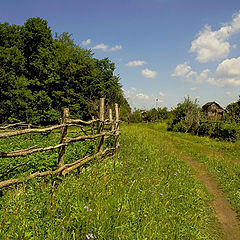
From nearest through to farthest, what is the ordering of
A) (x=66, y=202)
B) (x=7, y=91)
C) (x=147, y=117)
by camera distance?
1. (x=66, y=202)
2. (x=7, y=91)
3. (x=147, y=117)

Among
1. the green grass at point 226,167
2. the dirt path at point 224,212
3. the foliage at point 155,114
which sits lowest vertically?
the dirt path at point 224,212

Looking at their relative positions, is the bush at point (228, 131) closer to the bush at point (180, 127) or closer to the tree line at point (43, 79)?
the bush at point (180, 127)

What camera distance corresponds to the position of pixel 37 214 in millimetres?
2572

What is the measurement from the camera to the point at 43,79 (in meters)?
29.5

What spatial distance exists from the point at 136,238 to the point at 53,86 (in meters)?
30.0

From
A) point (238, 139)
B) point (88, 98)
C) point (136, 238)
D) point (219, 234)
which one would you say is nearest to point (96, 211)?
point (136, 238)

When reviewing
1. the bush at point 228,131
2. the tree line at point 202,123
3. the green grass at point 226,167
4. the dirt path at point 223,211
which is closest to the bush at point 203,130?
the tree line at point 202,123

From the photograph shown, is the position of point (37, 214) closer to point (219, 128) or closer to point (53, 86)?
point (219, 128)

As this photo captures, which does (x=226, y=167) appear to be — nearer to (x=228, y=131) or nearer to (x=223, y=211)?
(x=223, y=211)

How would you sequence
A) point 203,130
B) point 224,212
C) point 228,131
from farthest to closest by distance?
point 203,130 → point 228,131 → point 224,212

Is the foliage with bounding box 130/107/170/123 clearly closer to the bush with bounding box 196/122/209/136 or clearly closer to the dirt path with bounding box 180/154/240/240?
the bush with bounding box 196/122/209/136

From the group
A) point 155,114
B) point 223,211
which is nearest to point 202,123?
point 223,211

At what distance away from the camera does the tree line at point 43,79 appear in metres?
25.9

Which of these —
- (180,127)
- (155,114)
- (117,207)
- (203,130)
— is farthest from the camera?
(155,114)
